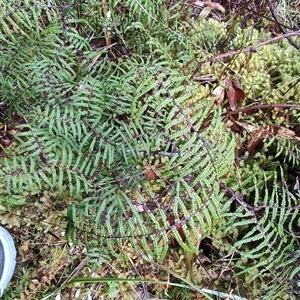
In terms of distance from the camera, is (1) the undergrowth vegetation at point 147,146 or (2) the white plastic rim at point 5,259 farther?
(2) the white plastic rim at point 5,259

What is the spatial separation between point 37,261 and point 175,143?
→ 736 mm

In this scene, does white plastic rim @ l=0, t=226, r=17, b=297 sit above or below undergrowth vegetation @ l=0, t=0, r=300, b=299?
below

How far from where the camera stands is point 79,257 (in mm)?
1553

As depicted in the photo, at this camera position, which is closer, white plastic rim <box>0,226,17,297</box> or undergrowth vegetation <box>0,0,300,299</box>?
undergrowth vegetation <box>0,0,300,299</box>

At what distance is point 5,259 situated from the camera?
58.1 inches

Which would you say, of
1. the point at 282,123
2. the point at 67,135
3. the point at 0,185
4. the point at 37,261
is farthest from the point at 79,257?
the point at 282,123

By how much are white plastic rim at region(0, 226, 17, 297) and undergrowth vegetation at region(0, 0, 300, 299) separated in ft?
0.20

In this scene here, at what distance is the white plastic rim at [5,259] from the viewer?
148 centimetres

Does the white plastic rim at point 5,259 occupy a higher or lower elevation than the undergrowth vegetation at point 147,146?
lower

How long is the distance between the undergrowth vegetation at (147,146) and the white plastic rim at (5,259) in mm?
62

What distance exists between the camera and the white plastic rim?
4.84 feet

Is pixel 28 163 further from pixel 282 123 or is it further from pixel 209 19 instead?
pixel 209 19

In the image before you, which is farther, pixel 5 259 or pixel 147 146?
pixel 5 259

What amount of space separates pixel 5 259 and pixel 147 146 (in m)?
0.67
